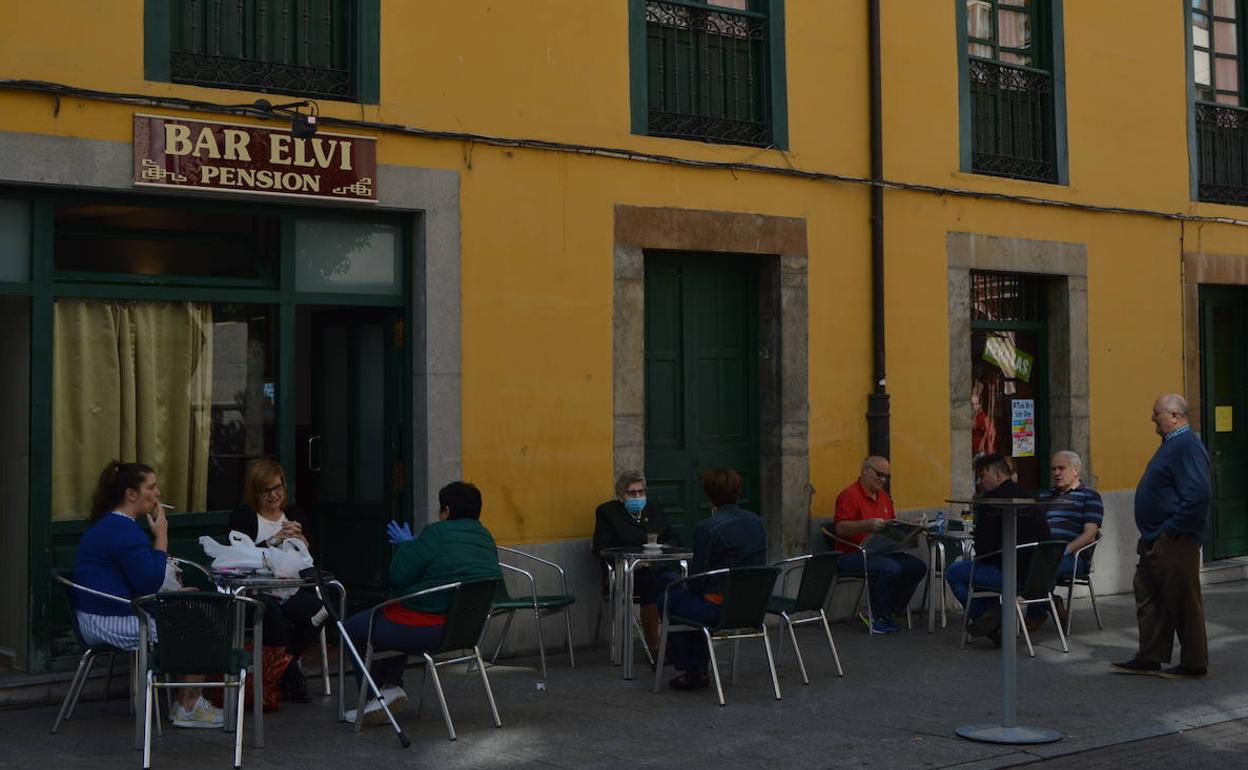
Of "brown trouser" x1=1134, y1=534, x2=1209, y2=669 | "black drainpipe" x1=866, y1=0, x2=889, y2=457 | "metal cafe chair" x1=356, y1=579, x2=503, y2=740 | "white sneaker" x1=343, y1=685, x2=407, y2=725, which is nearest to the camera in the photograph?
"metal cafe chair" x1=356, y1=579, x2=503, y2=740

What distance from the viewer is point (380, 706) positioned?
827cm

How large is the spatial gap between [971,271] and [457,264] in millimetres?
4974

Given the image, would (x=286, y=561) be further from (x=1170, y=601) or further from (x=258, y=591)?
(x=1170, y=601)

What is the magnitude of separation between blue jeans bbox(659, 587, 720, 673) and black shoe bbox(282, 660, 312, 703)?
1.98 m

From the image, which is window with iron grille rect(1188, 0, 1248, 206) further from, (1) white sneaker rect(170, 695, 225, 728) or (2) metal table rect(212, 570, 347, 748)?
(1) white sneaker rect(170, 695, 225, 728)

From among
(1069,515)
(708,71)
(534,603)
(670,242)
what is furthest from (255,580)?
(1069,515)

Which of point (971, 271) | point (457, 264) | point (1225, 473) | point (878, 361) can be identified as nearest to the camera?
point (457, 264)

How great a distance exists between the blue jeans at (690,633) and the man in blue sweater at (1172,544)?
8.64 feet

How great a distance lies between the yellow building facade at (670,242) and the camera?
931 centimetres

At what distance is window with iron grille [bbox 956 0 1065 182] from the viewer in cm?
1391

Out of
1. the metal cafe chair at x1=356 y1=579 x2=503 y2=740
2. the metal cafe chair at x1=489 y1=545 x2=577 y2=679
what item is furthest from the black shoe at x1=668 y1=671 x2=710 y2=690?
the metal cafe chair at x1=356 y1=579 x2=503 y2=740

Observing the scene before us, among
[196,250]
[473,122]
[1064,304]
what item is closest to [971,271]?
[1064,304]

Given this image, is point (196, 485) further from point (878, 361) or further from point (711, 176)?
point (878, 361)

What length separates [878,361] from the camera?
12836 millimetres
